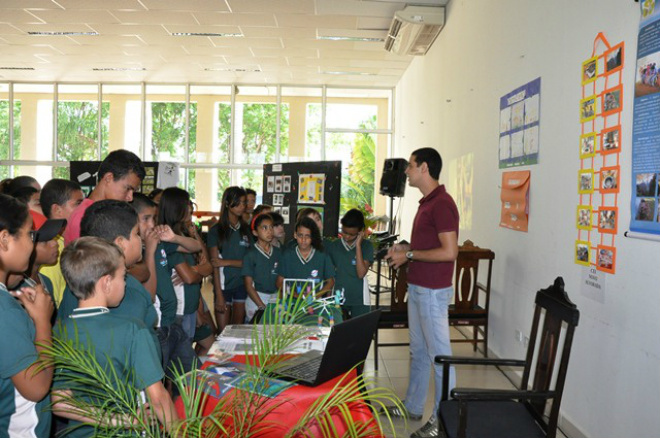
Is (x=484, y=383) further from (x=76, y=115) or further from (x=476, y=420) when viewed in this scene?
(x=76, y=115)

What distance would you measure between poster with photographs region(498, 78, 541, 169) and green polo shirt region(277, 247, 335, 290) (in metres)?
1.64

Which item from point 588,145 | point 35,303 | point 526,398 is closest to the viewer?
point 35,303

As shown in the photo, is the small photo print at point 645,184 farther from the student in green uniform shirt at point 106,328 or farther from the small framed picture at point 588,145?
the student in green uniform shirt at point 106,328

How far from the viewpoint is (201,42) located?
354 inches

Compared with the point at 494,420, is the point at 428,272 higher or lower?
higher

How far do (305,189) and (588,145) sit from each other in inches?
156

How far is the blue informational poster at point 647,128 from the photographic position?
7.82 ft

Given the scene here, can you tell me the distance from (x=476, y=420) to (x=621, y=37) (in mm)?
1963

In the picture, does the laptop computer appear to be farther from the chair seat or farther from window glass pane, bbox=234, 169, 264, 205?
window glass pane, bbox=234, 169, 264, 205

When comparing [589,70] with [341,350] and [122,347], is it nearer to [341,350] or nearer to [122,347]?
[341,350]

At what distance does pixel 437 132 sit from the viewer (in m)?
7.46

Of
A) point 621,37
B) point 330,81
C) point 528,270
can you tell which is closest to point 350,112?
point 330,81

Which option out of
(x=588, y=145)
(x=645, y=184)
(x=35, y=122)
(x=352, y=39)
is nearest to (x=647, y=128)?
(x=645, y=184)

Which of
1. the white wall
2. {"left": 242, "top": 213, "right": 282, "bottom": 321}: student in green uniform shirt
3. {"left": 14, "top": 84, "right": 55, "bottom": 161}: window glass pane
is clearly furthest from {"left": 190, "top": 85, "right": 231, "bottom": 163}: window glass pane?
{"left": 242, "top": 213, "right": 282, "bottom": 321}: student in green uniform shirt
